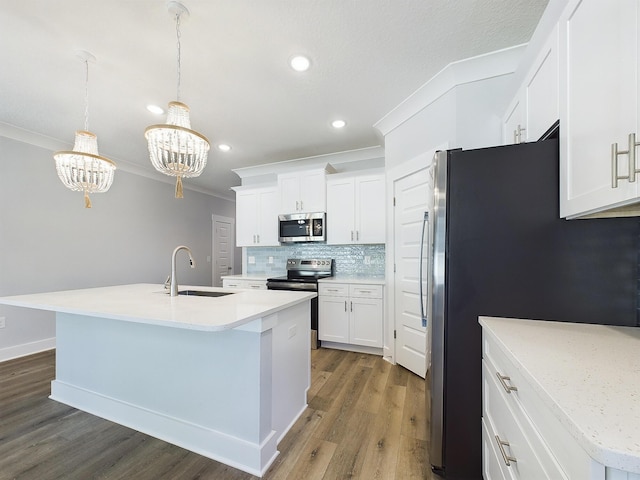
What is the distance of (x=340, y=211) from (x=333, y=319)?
143cm

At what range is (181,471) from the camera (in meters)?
1.44

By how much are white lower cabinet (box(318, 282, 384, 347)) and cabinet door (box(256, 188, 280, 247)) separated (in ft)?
4.17

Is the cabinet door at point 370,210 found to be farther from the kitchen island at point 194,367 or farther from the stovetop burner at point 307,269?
the kitchen island at point 194,367

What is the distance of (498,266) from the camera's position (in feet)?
4.02

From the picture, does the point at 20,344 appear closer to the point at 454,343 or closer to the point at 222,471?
the point at 222,471

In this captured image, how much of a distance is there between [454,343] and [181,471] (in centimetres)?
162

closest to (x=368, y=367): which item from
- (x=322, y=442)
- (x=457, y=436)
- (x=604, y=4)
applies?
(x=322, y=442)

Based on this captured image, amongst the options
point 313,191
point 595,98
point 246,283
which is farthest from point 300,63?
point 246,283

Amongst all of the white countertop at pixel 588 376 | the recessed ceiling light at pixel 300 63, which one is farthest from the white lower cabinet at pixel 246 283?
the white countertop at pixel 588 376

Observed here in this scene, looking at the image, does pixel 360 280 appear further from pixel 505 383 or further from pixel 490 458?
pixel 505 383

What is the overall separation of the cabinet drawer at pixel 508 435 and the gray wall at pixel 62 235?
14.8 feet

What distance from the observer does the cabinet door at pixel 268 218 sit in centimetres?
413

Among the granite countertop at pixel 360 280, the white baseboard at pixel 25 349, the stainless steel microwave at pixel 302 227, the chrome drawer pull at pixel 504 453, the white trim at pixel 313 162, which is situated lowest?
the white baseboard at pixel 25 349

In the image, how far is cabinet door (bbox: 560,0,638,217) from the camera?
2.56 feet
